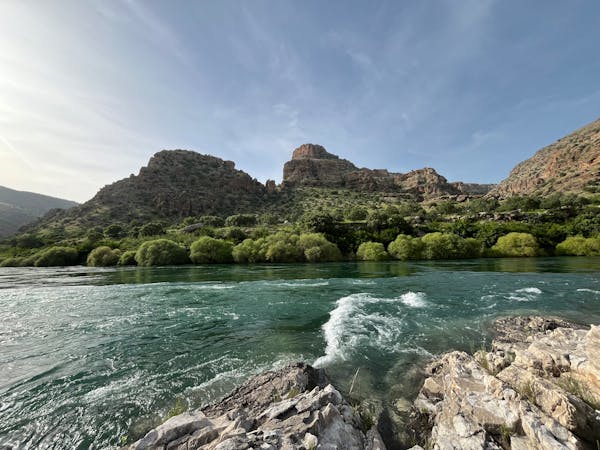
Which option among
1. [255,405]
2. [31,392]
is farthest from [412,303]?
[31,392]

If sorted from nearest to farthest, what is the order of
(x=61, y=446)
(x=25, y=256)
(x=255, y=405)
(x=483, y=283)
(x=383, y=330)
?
1. (x=61, y=446)
2. (x=255, y=405)
3. (x=383, y=330)
4. (x=483, y=283)
5. (x=25, y=256)

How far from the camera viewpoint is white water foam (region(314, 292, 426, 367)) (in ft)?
41.0

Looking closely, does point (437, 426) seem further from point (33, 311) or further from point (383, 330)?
point (33, 311)

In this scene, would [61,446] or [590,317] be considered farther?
[590,317]

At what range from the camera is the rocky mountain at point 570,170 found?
12669 centimetres

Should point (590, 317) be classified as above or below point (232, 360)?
above

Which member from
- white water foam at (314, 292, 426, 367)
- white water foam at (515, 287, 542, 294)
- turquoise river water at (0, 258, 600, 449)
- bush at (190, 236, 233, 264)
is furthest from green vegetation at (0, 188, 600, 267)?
white water foam at (314, 292, 426, 367)

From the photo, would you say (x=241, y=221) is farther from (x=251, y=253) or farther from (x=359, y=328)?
(x=359, y=328)

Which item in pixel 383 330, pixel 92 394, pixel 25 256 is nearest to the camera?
pixel 92 394

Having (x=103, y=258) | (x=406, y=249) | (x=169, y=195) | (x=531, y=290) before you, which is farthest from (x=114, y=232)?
(x=531, y=290)

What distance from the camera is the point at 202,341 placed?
46.0ft

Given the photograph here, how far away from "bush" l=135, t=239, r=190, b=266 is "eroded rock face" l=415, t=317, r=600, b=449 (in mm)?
63213

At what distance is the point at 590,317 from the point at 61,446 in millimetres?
24804

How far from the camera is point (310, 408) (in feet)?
20.5
